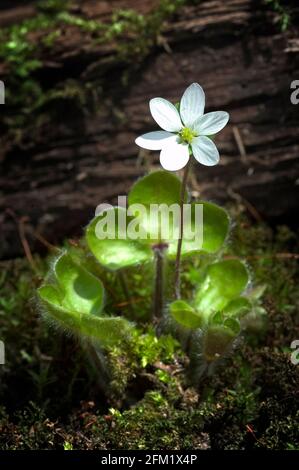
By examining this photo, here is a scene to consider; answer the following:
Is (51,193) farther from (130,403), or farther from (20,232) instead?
(130,403)

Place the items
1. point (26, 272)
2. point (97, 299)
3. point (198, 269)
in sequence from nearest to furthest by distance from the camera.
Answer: point (97, 299)
point (198, 269)
point (26, 272)

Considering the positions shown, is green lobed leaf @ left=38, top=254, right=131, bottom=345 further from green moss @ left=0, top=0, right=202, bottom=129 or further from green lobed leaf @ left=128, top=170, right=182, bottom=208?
green moss @ left=0, top=0, right=202, bottom=129

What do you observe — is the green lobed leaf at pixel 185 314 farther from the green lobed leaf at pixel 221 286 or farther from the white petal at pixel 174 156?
the white petal at pixel 174 156

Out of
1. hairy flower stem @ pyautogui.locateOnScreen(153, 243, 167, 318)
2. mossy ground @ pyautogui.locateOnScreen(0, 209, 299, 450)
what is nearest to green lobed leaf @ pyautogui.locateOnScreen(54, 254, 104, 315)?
mossy ground @ pyautogui.locateOnScreen(0, 209, 299, 450)

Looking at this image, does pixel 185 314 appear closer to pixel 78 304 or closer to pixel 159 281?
pixel 159 281

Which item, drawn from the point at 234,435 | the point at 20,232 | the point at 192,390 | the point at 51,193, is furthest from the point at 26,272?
the point at 234,435

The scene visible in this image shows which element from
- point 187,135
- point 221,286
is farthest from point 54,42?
point 221,286

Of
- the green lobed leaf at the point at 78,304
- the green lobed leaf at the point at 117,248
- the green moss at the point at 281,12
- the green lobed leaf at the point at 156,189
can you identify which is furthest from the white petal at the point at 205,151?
the green moss at the point at 281,12
